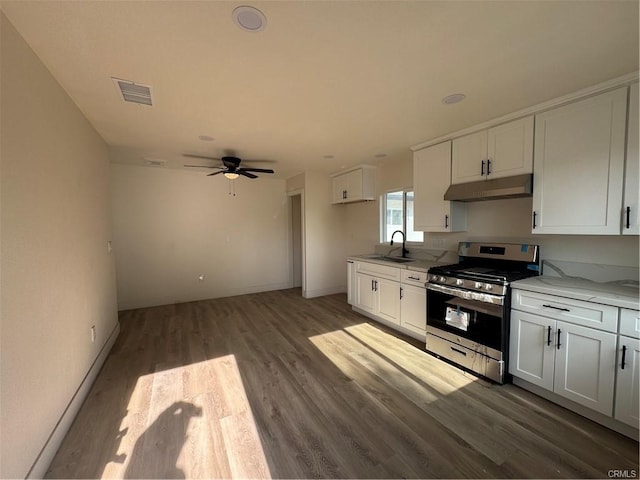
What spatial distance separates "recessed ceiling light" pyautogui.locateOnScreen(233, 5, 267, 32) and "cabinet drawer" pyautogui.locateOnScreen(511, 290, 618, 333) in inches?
108

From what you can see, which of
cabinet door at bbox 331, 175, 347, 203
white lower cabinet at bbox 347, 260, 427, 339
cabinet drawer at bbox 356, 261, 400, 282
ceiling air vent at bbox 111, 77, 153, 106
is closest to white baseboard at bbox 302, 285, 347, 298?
white lower cabinet at bbox 347, 260, 427, 339

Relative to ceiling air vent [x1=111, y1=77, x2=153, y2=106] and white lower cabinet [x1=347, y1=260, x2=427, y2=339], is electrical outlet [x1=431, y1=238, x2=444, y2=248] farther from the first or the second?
ceiling air vent [x1=111, y1=77, x2=153, y2=106]

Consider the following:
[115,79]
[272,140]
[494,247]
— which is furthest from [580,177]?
[115,79]

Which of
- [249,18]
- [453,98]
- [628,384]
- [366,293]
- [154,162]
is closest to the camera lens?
[249,18]

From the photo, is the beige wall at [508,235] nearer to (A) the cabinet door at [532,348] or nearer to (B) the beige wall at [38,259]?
(A) the cabinet door at [532,348]

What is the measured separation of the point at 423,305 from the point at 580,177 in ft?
6.08

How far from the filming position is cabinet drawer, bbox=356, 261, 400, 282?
3.51 m

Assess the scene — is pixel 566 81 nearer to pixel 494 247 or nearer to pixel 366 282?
pixel 494 247

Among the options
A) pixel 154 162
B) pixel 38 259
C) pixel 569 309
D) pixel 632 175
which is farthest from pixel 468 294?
pixel 154 162

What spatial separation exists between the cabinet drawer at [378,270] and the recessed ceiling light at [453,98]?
1.97 meters

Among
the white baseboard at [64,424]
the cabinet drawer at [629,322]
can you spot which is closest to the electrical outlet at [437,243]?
the cabinet drawer at [629,322]

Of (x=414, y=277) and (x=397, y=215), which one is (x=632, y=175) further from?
(x=397, y=215)

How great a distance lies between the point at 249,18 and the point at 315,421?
2584mm

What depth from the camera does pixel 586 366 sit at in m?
1.90
